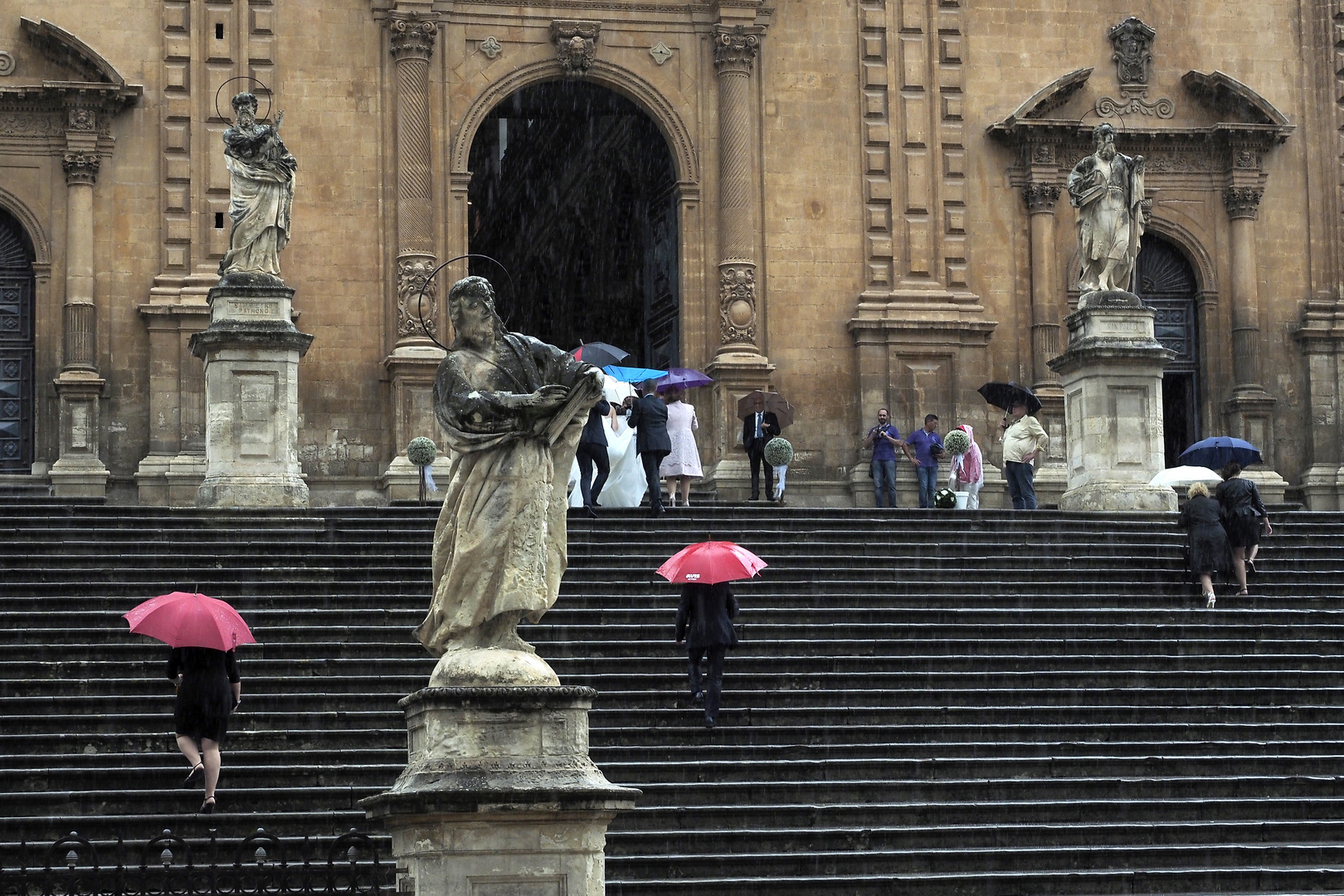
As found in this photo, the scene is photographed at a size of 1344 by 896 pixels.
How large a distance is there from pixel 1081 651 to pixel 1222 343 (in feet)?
46.5

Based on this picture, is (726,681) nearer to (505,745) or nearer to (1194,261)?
(505,745)

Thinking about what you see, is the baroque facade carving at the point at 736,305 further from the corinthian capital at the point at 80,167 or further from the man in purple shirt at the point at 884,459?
the corinthian capital at the point at 80,167

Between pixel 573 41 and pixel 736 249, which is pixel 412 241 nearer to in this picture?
pixel 573 41

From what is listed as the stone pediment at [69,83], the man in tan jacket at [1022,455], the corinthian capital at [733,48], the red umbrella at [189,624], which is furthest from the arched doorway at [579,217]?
the red umbrella at [189,624]

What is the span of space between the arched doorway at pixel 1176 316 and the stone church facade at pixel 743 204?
53 millimetres

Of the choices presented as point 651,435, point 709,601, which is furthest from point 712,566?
point 651,435

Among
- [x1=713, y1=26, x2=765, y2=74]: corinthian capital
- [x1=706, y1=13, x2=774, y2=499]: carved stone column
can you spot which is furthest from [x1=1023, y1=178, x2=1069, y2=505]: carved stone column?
[x1=713, y1=26, x2=765, y2=74]: corinthian capital

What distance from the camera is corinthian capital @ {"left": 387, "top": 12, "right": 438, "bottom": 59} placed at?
2991 centimetres

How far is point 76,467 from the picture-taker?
1113 inches

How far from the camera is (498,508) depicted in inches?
418

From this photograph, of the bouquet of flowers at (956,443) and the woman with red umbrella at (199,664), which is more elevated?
the bouquet of flowers at (956,443)

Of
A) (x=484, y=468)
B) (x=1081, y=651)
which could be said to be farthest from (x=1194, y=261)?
(x=484, y=468)

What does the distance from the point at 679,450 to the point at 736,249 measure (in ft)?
19.2

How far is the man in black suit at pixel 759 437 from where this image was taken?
26.7 metres
